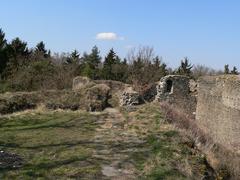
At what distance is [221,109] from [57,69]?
18.3m

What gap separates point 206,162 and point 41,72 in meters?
20.9

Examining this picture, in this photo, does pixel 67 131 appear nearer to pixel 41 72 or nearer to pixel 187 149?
pixel 187 149

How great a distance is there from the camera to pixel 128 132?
1206 cm

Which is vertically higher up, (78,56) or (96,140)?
(78,56)

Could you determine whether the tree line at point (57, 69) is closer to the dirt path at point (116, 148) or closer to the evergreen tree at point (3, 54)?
the evergreen tree at point (3, 54)

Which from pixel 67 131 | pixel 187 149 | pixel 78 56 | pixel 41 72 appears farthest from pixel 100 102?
pixel 78 56

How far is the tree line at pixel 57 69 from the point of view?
28.2m

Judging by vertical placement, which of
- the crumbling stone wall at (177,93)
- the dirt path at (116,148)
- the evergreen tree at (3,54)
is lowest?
the dirt path at (116,148)

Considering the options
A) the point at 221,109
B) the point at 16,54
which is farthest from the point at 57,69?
the point at 221,109

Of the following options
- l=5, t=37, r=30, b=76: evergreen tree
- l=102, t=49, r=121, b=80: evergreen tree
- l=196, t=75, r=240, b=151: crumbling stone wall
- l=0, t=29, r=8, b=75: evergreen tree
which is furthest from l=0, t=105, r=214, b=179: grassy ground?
l=102, t=49, r=121, b=80: evergreen tree

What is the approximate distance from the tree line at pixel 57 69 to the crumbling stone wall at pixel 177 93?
2.93m

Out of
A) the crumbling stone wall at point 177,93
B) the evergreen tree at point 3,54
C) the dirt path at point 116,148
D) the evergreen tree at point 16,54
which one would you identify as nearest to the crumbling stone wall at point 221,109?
the crumbling stone wall at point 177,93

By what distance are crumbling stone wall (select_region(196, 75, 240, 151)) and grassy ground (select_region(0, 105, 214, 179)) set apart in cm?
228

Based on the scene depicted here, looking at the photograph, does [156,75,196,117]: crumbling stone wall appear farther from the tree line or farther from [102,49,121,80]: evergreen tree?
[102,49,121,80]: evergreen tree
